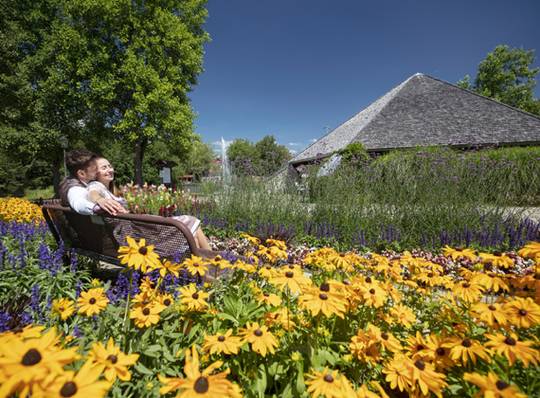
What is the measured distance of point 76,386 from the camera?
24.4 inches

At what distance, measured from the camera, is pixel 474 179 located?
459cm

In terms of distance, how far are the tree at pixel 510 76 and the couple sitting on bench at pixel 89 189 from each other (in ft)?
125

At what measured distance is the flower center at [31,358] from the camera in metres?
0.59

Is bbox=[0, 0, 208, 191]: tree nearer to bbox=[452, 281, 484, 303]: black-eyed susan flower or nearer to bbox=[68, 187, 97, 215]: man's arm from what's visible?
bbox=[68, 187, 97, 215]: man's arm

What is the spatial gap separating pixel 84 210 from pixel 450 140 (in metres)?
18.3

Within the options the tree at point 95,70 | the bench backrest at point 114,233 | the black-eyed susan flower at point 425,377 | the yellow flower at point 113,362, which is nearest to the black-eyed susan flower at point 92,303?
the yellow flower at point 113,362

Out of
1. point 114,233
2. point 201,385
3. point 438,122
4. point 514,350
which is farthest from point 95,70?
point 438,122

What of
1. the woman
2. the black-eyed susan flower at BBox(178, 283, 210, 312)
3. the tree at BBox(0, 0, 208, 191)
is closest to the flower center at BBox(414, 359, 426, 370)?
the black-eyed susan flower at BBox(178, 283, 210, 312)

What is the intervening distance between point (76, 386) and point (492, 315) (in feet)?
4.46

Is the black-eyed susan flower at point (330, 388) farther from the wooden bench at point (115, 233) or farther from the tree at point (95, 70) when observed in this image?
the tree at point (95, 70)

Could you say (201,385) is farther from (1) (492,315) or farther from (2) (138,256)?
(1) (492,315)

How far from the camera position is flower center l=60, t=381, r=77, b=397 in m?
0.59

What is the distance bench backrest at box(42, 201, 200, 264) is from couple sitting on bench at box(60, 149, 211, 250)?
3.1 inches

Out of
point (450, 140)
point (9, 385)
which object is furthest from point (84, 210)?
point (450, 140)
